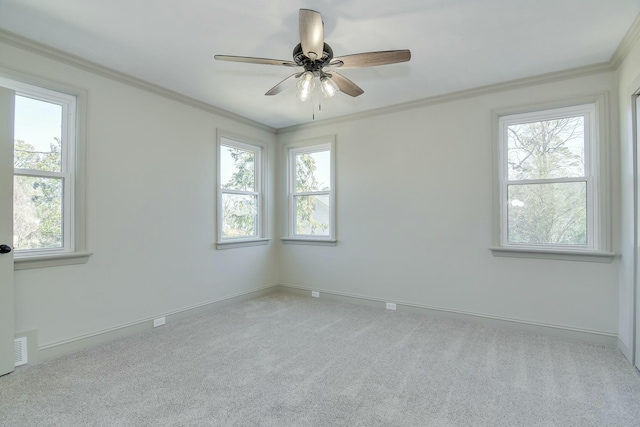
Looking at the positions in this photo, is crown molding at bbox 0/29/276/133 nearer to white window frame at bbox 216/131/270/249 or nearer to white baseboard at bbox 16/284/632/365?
white window frame at bbox 216/131/270/249

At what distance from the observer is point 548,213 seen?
3.27 meters

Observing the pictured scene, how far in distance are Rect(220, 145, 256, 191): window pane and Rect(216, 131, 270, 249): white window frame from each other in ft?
0.18

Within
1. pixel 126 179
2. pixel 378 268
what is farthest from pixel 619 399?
pixel 126 179

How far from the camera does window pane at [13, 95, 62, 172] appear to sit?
2652 millimetres

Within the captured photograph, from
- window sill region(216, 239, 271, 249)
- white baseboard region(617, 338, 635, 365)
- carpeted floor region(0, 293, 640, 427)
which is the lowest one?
carpeted floor region(0, 293, 640, 427)

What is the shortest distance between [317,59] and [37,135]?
249cm

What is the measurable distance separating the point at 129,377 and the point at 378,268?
2912 mm

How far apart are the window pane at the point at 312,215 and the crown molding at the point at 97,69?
65.4 inches

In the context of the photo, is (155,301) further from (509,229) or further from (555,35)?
(555,35)

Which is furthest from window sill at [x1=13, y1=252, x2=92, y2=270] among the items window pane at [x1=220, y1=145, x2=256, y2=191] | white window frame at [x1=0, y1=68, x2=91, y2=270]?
window pane at [x1=220, y1=145, x2=256, y2=191]

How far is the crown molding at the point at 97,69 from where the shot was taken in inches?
99.3

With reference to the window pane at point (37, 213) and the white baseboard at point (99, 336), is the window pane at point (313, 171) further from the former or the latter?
the window pane at point (37, 213)

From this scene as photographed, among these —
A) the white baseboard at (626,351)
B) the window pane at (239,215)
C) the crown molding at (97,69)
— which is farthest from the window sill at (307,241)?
the white baseboard at (626,351)

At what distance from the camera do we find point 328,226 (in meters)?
4.75
